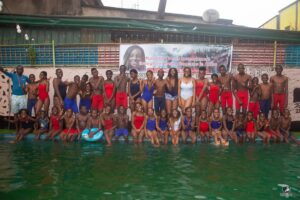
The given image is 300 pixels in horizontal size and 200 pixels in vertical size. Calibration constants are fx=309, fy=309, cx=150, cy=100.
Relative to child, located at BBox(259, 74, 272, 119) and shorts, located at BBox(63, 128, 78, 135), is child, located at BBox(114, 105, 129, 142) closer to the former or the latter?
shorts, located at BBox(63, 128, 78, 135)

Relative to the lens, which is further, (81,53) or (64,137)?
(81,53)

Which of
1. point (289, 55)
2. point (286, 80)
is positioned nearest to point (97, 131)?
point (286, 80)

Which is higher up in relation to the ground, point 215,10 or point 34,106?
point 215,10

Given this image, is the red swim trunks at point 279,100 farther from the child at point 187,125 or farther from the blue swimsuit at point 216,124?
the child at point 187,125

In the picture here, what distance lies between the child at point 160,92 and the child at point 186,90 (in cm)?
54

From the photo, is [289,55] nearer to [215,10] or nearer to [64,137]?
[215,10]

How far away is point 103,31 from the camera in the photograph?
1164 cm

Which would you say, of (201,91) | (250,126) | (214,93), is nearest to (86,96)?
(201,91)

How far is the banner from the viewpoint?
1098 cm

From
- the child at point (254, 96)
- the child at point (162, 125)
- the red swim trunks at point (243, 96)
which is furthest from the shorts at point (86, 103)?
the child at point (254, 96)

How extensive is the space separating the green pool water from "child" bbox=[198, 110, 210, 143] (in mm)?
849

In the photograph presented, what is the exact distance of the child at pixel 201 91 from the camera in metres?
10.1

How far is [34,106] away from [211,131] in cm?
599

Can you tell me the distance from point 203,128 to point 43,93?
546cm
